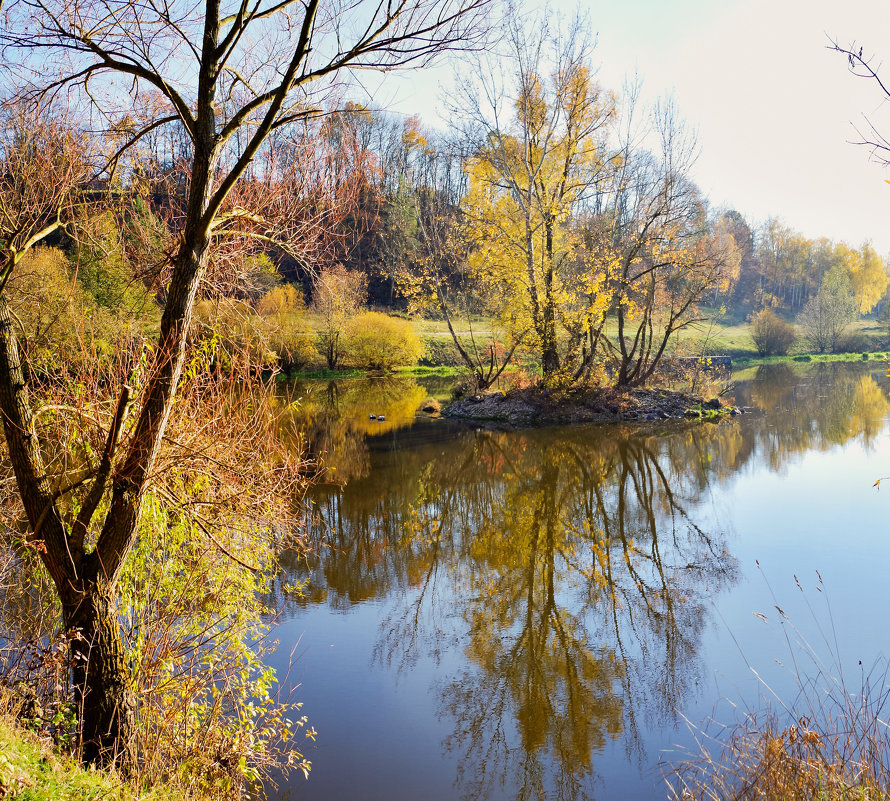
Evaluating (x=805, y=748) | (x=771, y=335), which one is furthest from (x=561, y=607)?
(x=771, y=335)

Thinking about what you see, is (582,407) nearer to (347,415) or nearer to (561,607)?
(347,415)

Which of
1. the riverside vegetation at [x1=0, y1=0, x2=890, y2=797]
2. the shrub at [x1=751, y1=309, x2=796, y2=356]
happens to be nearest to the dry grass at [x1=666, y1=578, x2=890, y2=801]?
the riverside vegetation at [x1=0, y1=0, x2=890, y2=797]

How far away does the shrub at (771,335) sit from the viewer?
1891 inches

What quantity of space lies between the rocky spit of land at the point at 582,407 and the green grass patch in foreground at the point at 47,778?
17.4m

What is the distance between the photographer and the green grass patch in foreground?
133 inches

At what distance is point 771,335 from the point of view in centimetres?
4822

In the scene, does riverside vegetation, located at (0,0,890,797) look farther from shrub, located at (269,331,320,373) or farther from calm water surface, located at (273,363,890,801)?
shrub, located at (269,331,320,373)

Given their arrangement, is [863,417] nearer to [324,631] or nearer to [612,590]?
[612,590]

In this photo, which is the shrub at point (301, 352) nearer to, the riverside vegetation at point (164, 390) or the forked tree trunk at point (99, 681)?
the riverside vegetation at point (164, 390)

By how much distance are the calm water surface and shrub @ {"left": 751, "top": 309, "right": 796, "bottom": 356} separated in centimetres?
3446

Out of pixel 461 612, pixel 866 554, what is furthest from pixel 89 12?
pixel 866 554

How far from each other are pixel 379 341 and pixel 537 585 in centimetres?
3252

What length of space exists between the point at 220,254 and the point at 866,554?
8.86m

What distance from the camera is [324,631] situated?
7.53 metres
